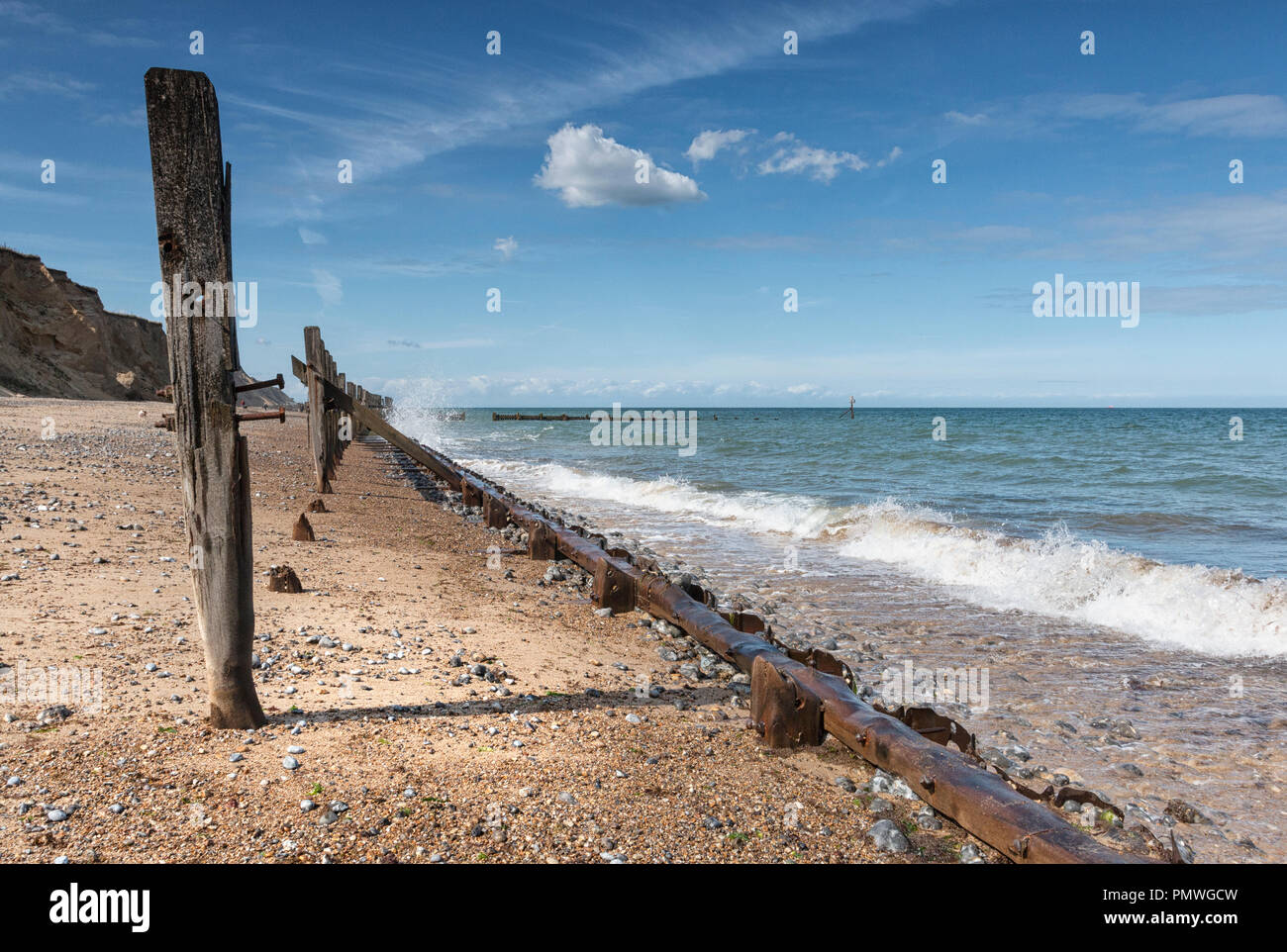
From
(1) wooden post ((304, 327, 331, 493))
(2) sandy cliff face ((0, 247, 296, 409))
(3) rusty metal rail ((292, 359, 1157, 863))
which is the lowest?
(3) rusty metal rail ((292, 359, 1157, 863))

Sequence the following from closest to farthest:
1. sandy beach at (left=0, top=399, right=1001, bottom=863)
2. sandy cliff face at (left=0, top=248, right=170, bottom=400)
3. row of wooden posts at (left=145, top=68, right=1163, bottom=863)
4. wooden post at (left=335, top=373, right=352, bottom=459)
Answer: sandy beach at (left=0, top=399, right=1001, bottom=863), row of wooden posts at (left=145, top=68, right=1163, bottom=863), wooden post at (left=335, top=373, right=352, bottom=459), sandy cliff face at (left=0, top=248, right=170, bottom=400)

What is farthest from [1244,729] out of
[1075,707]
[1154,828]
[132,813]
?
[132,813]

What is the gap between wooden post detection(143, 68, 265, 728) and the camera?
3.60 metres

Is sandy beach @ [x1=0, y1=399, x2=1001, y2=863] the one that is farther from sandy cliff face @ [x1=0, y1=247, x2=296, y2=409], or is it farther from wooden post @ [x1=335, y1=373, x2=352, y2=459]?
sandy cliff face @ [x1=0, y1=247, x2=296, y2=409]

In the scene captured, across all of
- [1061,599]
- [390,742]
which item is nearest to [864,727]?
[390,742]

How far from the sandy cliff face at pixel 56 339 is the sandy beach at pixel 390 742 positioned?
3804 cm

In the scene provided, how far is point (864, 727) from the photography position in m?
4.10

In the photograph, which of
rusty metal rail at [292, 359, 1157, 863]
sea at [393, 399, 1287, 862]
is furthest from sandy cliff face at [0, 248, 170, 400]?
rusty metal rail at [292, 359, 1157, 863]

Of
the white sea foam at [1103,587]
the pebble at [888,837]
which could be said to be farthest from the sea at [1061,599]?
the pebble at [888,837]

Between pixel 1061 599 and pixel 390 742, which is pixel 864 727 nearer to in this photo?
pixel 390 742

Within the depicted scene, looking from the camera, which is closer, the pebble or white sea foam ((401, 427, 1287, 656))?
the pebble

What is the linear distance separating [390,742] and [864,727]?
2.56 metres

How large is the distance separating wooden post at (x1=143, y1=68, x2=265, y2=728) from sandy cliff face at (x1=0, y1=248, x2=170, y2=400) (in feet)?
132

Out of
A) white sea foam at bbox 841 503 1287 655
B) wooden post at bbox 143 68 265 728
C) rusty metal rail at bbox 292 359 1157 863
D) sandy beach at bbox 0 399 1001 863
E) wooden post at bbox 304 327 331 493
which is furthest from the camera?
wooden post at bbox 304 327 331 493
